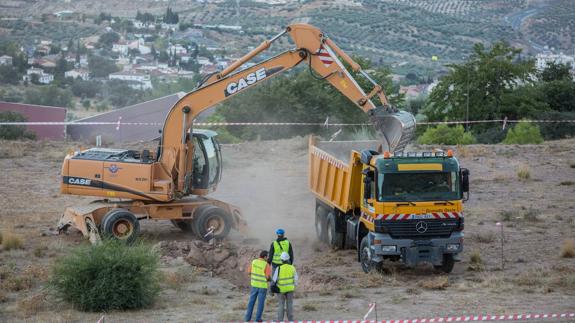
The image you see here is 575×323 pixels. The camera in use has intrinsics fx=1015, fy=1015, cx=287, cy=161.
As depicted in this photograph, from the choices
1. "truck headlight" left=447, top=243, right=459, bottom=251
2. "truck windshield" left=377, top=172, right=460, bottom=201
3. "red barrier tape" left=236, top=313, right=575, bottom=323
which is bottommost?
"red barrier tape" left=236, top=313, right=575, bottom=323

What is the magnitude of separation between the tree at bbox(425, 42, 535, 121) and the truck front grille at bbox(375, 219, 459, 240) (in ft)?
139

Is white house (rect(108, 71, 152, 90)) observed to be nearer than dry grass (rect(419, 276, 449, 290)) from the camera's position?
No

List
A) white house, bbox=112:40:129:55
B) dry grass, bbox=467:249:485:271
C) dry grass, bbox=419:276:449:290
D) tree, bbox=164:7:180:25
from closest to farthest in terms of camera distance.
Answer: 1. dry grass, bbox=419:276:449:290
2. dry grass, bbox=467:249:485:271
3. white house, bbox=112:40:129:55
4. tree, bbox=164:7:180:25

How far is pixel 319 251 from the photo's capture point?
82.6ft

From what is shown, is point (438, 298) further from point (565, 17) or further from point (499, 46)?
point (565, 17)

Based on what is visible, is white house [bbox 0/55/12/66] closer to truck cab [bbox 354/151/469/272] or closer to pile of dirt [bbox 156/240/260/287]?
pile of dirt [bbox 156/240/260/287]

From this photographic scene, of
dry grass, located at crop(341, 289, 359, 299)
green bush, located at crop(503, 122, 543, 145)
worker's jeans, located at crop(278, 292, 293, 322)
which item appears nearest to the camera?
worker's jeans, located at crop(278, 292, 293, 322)

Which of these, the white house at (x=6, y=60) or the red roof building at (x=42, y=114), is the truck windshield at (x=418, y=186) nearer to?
the red roof building at (x=42, y=114)

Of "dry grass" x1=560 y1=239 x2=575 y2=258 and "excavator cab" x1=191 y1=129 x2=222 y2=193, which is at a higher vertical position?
"excavator cab" x1=191 y1=129 x2=222 y2=193

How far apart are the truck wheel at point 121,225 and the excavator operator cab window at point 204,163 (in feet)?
6.54

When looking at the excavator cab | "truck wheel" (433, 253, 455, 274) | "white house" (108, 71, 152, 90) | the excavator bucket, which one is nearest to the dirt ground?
"truck wheel" (433, 253, 455, 274)

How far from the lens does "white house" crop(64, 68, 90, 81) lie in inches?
4441

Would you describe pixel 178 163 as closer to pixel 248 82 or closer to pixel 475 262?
pixel 248 82

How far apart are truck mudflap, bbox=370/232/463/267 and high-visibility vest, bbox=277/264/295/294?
4.17 metres
